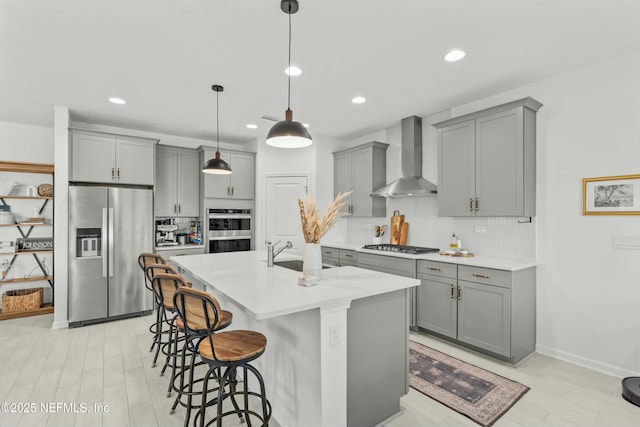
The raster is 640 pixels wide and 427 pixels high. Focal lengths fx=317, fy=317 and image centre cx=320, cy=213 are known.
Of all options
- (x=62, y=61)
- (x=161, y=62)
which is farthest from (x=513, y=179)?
(x=62, y=61)

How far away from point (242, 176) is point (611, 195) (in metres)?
4.73

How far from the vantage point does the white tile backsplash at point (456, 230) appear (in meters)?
3.34

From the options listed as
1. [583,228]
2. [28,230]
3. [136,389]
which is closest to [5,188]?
[28,230]

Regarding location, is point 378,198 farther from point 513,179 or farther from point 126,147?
point 126,147

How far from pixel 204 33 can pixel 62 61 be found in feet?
4.77

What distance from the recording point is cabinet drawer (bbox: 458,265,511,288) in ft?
9.50

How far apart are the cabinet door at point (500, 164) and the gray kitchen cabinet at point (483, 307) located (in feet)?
2.23

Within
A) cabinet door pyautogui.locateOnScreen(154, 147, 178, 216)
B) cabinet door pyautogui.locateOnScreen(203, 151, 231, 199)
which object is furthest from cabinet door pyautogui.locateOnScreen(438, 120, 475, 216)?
cabinet door pyautogui.locateOnScreen(154, 147, 178, 216)

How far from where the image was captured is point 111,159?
4348 mm

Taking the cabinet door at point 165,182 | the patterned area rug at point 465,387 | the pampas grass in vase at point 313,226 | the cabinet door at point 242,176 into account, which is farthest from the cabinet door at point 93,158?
the patterned area rug at point 465,387

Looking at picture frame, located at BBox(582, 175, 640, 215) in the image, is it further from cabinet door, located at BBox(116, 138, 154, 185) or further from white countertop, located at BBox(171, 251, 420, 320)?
cabinet door, located at BBox(116, 138, 154, 185)

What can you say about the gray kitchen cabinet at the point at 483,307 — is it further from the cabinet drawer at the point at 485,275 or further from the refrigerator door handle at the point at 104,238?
the refrigerator door handle at the point at 104,238

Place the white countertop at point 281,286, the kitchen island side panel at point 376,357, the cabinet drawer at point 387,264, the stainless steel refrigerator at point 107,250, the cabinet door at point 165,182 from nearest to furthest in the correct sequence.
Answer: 1. the white countertop at point 281,286
2. the kitchen island side panel at point 376,357
3. the cabinet drawer at point 387,264
4. the stainless steel refrigerator at point 107,250
5. the cabinet door at point 165,182

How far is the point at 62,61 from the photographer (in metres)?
2.76
